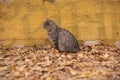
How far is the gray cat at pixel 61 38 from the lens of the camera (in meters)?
5.89

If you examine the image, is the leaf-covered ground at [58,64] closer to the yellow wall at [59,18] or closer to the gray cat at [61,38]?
the gray cat at [61,38]

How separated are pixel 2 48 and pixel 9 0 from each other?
1124 millimetres

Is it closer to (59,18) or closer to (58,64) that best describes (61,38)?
(59,18)

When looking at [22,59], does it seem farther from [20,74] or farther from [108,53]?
[108,53]

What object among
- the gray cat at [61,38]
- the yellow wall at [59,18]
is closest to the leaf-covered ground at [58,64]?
the gray cat at [61,38]

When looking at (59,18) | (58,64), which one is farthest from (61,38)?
(58,64)

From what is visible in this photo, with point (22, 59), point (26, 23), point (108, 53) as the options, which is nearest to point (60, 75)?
point (22, 59)

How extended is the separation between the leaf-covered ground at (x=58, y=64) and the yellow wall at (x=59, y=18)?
0.92 feet

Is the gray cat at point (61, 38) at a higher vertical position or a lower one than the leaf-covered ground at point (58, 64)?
higher

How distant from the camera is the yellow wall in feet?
21.3

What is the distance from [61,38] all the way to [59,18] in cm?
73

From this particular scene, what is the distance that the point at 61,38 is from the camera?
19.5 ft

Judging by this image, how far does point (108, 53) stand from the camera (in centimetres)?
588

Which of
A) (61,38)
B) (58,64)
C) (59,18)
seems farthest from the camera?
(59,18)
